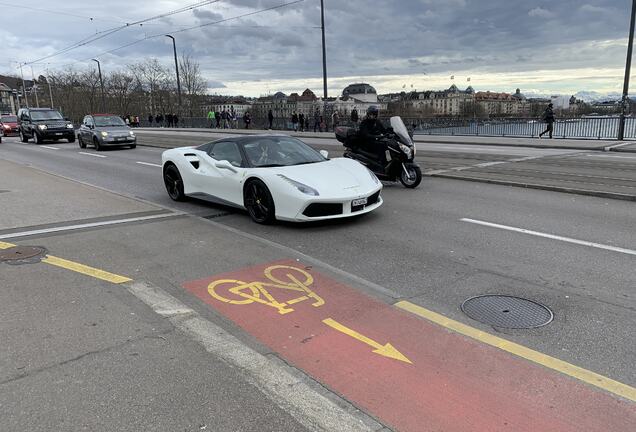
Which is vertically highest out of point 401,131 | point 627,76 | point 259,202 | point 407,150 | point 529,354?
point 627,76

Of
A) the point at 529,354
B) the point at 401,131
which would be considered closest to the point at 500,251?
the point at 529,354

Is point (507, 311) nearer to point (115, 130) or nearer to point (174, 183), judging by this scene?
point (174, 183)

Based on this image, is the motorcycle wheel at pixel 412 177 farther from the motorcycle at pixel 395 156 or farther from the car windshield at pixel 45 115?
the car windshield at pixel 45 115

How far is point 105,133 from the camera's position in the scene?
70.4 feet

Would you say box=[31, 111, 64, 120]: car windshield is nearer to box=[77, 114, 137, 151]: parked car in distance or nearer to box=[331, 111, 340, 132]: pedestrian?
box=[77, 114, 137, 151]: parked car in distance

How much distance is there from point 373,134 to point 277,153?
327cm

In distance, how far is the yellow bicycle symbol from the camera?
14.3 ft

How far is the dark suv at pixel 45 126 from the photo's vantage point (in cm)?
2723

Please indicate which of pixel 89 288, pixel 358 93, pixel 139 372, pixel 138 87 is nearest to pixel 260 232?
pixel 89 288

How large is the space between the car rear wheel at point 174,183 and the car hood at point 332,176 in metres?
2.82

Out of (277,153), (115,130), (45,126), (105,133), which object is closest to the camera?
(277,153)

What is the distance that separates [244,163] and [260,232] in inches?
52.2

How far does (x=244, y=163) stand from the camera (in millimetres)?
7656

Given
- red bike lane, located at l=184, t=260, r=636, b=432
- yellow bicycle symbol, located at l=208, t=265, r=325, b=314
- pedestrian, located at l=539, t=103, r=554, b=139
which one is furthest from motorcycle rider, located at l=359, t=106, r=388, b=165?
pedestrian, located at l=539, t=103, r=554, b=139
